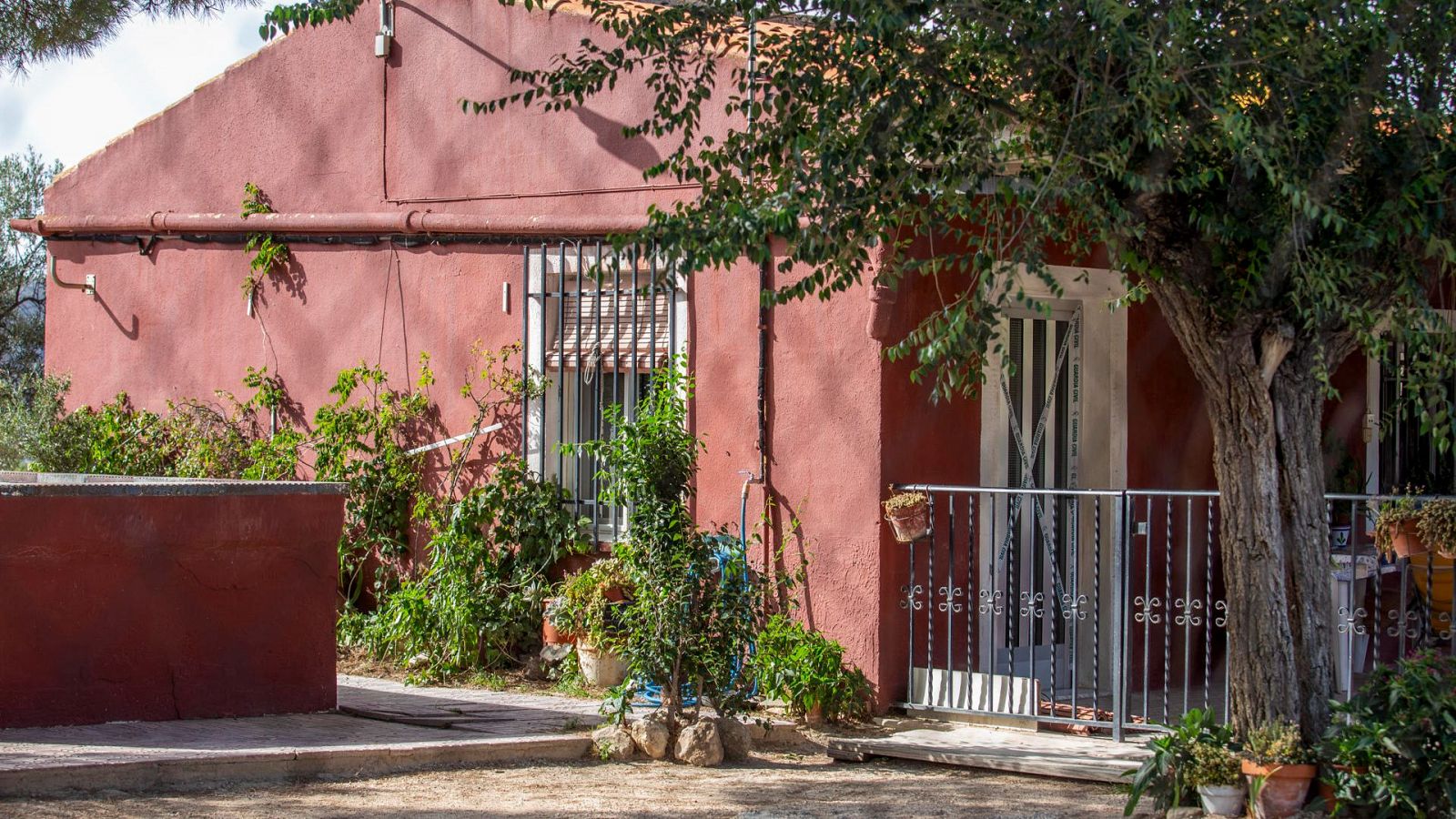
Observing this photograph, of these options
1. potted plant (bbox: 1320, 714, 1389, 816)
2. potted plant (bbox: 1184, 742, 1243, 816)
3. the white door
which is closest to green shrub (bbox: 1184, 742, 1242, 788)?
potted plant (bbox: 1184, 742, 1243, 816)

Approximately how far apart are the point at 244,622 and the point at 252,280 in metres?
→ 4.20

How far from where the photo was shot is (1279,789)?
609 centimetres

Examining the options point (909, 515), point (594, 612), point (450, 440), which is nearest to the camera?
point (909, 515)

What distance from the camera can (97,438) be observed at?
12.1m

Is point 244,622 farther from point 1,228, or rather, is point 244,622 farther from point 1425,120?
point 1,228

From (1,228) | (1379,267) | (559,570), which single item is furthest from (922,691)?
(1,228)

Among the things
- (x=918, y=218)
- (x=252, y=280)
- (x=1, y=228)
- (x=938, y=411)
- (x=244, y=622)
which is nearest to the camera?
(x=918, y=218)

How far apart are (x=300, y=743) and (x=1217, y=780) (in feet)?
13.3

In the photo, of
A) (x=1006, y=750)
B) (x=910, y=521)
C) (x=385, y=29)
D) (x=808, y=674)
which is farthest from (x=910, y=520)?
(x=385, y=29)

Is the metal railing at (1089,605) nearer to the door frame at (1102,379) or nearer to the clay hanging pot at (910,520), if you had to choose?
the clay hanging pot at (910,520)

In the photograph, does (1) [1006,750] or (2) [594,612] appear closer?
(1) [1006,750]

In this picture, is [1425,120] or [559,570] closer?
[1425,120]

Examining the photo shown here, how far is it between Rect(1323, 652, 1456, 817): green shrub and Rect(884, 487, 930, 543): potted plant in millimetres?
2420

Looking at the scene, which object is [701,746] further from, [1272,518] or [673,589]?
[1272,518]
